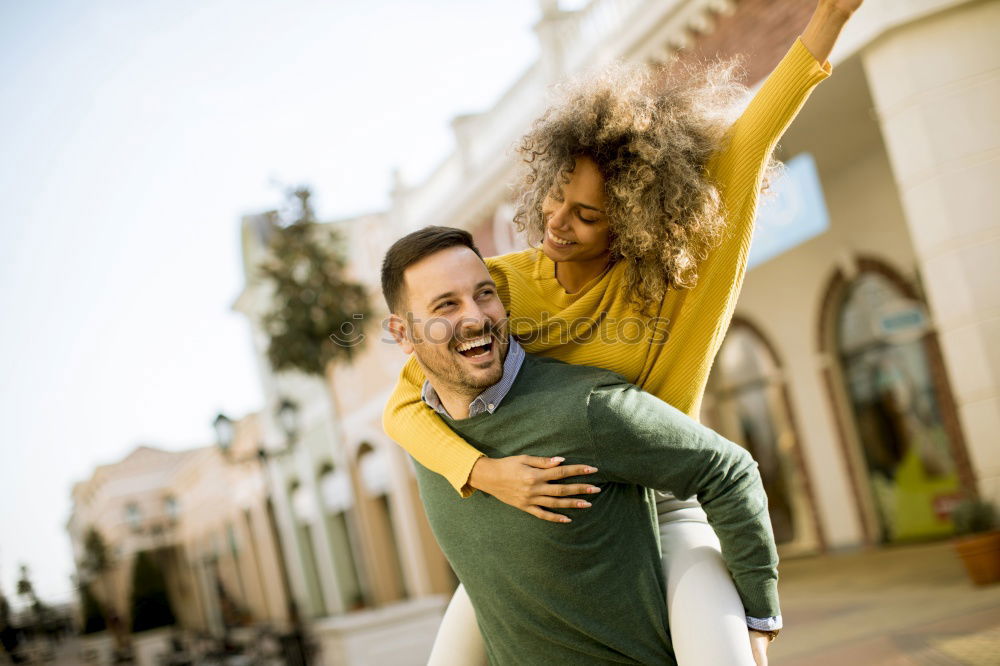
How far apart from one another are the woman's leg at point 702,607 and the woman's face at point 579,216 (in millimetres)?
712

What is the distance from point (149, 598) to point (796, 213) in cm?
4018

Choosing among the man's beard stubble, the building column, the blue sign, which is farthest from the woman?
the blue sign

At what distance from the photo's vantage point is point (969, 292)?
7180 millimetres

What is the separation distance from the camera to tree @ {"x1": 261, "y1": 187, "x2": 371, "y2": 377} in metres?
13.0

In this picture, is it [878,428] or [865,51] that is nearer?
[865,51]

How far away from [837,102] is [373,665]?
7.47 metres

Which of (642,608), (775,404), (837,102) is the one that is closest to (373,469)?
(775,404)

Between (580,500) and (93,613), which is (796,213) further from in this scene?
(93,613)

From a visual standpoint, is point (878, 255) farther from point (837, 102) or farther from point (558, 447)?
point (558, 447)

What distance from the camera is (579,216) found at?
2316mm

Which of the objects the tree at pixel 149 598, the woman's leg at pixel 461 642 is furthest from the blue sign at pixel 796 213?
the tree at pixel 149 598

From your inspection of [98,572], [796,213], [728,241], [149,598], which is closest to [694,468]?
[728,241]

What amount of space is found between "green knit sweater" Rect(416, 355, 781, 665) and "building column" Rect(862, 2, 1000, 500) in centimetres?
594

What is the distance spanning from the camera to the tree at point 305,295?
42.8 ft
